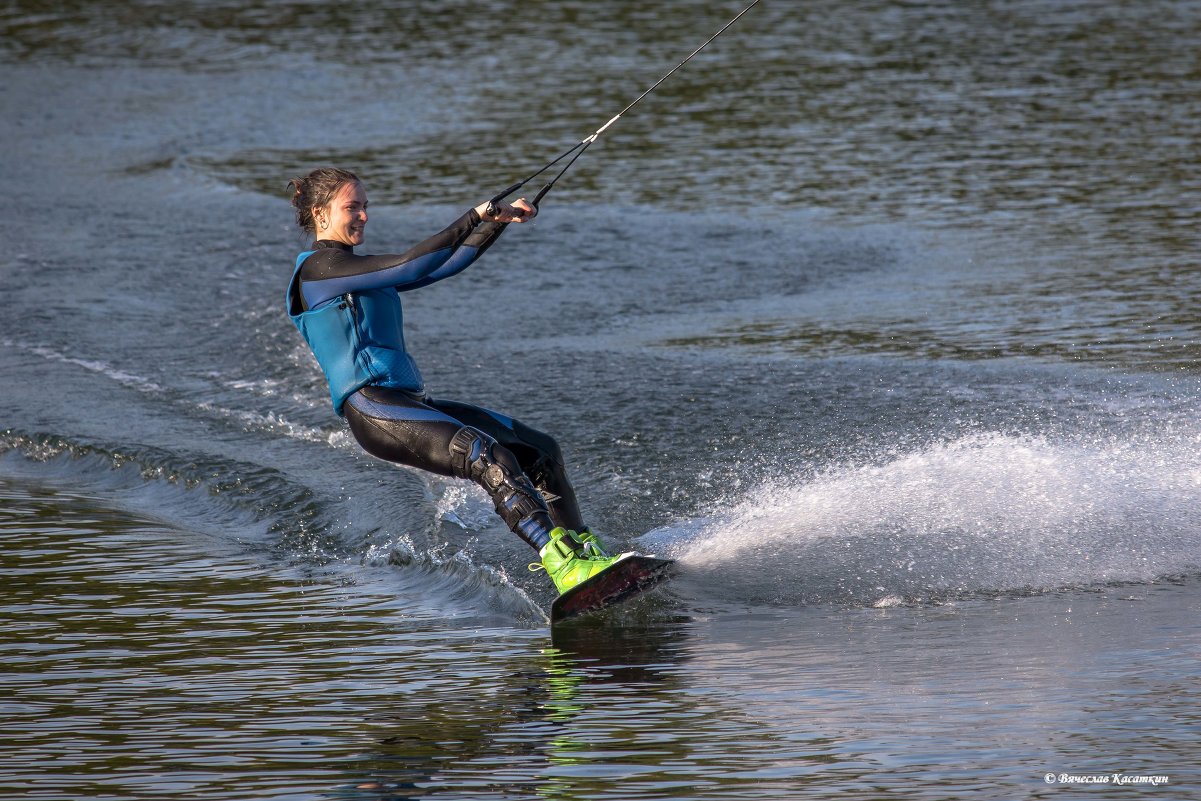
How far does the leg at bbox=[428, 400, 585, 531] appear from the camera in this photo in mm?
6789

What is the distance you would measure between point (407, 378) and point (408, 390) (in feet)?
0.15

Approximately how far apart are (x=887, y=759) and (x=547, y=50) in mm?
19644

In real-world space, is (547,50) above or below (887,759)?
above

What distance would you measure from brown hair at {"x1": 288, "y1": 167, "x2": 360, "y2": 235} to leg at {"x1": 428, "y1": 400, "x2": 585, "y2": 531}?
2.75 feet

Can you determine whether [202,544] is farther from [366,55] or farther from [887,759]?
[366,55]

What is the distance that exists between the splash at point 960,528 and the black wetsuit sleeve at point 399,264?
1.52 meters

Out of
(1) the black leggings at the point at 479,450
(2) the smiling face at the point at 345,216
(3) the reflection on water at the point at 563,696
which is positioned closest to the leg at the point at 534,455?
(1) the black leggings at the point at 479,450

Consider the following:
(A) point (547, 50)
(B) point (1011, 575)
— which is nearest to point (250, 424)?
(B) point (1011, 575)

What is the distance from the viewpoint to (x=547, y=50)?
77.5 feet

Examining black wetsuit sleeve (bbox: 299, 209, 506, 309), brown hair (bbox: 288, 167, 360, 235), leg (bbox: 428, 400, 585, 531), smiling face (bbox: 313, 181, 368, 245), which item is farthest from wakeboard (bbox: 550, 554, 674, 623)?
brown hair (bbox: 288, 167, 360, 235)

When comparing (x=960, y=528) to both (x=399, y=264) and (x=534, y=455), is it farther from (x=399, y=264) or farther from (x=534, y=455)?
(x=399, y=264)

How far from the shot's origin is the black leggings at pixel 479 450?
257 inches

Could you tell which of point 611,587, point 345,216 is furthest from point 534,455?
point 345,216

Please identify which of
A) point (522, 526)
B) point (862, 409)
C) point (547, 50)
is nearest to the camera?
point (522, 526)
